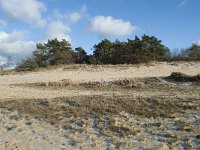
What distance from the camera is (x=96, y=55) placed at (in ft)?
147

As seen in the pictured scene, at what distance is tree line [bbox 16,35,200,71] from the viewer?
38997mm

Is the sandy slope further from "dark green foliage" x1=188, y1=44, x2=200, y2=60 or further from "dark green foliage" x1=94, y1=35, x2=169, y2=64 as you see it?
"dark green foliage" x1=188, y1=44, x2=200, y2=60

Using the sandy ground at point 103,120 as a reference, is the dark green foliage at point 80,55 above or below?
above

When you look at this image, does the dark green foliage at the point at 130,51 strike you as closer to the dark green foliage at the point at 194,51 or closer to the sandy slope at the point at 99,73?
the dark green foliage at the point at 194,51

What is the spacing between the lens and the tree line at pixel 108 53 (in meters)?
39.0

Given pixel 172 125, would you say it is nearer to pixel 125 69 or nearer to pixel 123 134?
pixel 123 134

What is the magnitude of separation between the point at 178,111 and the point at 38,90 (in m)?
8.92

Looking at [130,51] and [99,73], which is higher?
[130,51]

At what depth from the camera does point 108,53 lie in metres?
43.3

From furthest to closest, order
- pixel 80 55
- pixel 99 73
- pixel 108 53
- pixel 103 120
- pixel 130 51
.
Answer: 1. pixel 80 55
2. pixel 108 53
3. pixel 130 51
4. pixel 99 73
5. pixel 103 120

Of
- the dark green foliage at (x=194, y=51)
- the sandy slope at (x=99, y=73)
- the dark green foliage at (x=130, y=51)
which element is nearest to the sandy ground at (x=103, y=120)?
Result: the sandy slope at (x=99, y=73)

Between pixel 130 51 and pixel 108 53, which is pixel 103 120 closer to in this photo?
pixel 130 51

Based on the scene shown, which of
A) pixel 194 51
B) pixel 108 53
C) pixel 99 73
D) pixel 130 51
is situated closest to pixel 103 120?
pixel 99 73

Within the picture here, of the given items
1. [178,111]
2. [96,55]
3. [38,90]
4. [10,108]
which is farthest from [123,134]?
[96,55]
